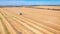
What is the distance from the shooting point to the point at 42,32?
2.07 meters

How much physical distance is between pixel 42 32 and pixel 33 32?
0.12 metres

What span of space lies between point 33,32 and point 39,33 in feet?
0.33

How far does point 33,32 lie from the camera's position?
208cm

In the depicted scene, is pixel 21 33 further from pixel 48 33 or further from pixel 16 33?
pixel 48 33

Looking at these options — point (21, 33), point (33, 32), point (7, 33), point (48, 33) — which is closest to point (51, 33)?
point (48, 33)

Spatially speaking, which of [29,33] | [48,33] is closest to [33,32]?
[29,33]

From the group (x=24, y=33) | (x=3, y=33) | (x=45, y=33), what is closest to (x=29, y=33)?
(x=24, y=33)

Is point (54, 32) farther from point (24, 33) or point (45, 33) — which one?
point (24, 33)

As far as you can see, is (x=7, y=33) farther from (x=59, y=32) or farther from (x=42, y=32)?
(x=59, y=32)

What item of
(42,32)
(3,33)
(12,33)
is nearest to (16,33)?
(12,33)

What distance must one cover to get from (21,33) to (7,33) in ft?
0.64

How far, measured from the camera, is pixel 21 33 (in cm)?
204

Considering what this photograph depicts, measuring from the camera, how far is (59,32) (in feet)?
6.67

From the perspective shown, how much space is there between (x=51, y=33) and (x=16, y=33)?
45cm
